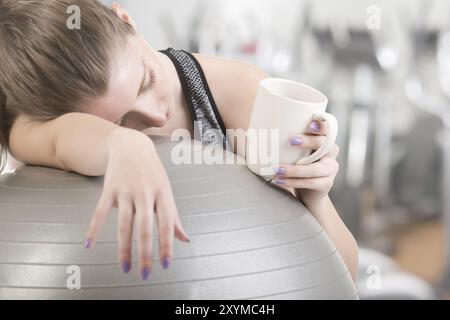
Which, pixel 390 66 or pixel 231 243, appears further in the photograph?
pixel 390 66

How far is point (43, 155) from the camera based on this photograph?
27.3 inches

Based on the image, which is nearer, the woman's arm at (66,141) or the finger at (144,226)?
the finger at (144,226)

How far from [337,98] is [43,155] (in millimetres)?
2717

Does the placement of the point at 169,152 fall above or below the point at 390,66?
above

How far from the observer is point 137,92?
734 millimetres

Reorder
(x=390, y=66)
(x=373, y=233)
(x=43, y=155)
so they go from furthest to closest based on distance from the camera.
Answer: (x=390, y=66)
(x=373, y=233)
(x=43, y=155)

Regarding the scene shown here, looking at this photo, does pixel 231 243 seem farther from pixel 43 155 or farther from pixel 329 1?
pixel 329 1

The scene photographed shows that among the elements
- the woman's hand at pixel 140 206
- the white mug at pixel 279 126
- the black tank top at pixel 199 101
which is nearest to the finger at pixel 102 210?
the woman's hand at pixel 140 206

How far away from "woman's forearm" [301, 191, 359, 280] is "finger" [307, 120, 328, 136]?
11 centimetres

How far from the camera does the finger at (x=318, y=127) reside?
0.65 meters

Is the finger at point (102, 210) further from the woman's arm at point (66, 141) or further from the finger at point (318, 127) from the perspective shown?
the finger at point (318, 127)

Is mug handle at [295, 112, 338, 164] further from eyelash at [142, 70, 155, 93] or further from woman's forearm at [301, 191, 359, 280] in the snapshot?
eyelash at [142, 70, 155, 93]
